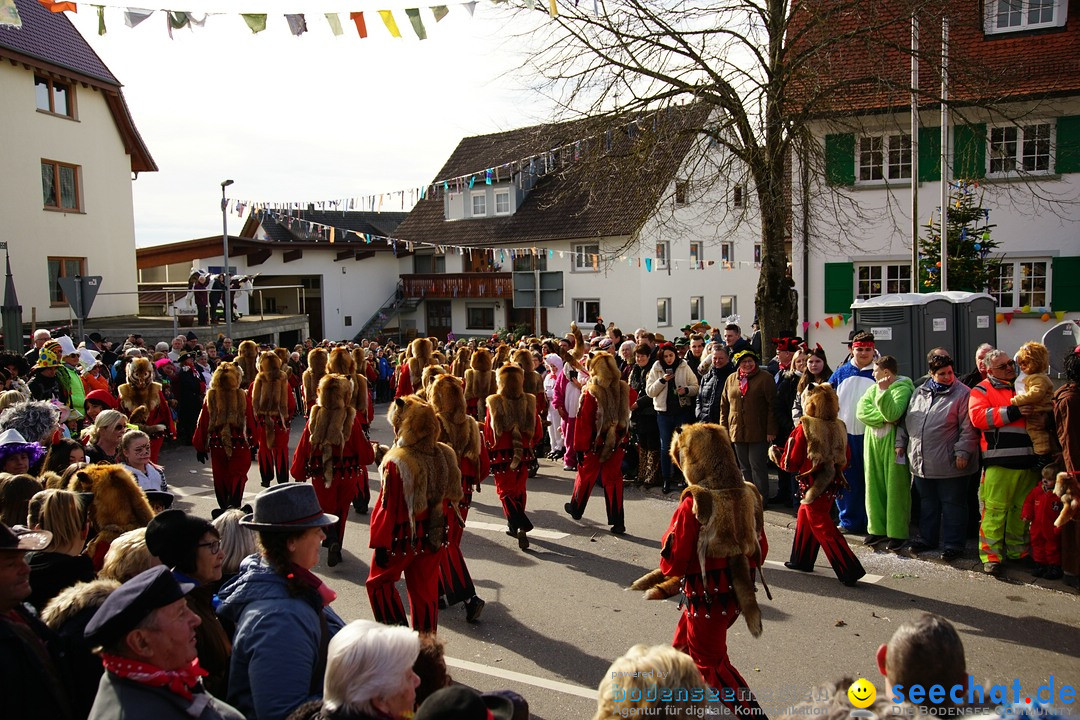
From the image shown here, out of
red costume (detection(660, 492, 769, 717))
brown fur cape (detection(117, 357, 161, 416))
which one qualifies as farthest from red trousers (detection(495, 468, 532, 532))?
brown fur cape (detection(117, 357, 161, 416))

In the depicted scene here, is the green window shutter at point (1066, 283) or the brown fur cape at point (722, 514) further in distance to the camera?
the green window shutter at point (1066, 283)

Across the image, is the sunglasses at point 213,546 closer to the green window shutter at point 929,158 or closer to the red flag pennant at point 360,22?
the red flag pennant at point 360,22

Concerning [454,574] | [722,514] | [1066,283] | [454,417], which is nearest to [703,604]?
[722,514]

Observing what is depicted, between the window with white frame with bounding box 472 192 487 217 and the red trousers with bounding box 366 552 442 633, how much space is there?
35.5 metres

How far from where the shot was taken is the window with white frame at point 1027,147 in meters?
17.6

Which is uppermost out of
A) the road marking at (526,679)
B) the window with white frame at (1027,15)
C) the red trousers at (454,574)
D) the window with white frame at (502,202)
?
the window with white frame at (1027,15)

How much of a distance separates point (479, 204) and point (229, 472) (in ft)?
105

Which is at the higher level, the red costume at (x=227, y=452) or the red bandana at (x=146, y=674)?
the red bandana at (x=146, y=674)

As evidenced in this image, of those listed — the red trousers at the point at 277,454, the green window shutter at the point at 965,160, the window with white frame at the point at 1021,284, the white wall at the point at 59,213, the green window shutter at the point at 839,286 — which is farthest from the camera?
the white wall at the point at 59,213

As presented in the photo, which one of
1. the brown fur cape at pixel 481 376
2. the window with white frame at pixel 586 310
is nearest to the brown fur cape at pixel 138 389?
the brown fur cape at pixel 481 376

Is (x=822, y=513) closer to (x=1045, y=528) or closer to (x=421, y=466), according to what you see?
(x=1045, y=528)

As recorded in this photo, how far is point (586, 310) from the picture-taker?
36.6 m

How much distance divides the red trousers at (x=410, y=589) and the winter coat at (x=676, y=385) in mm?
5809

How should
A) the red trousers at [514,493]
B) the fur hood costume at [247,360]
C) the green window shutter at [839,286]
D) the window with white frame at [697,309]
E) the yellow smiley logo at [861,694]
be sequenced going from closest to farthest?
the yellow smiley logo at [861,694] → the red trousers at [514,493] → the fur hood costume at [247,360] → the green window shutter at [839,286] → the window with white frame at [697,309]
